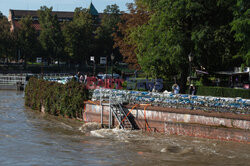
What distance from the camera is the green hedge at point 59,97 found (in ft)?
95.8

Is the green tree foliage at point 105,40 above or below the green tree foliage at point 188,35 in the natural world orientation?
above

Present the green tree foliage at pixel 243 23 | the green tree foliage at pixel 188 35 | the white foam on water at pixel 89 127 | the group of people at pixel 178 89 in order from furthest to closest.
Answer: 1. the green tree foliage at pixel 188 35
2. the group of people at pixel 178 89
3. the green tree foliage at pixel 243 23
4. the white foam on water at pixel 89 127

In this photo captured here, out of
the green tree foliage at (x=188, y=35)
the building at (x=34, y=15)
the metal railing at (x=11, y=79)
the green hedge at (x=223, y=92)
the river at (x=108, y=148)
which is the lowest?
the river at (x=108, y=148)

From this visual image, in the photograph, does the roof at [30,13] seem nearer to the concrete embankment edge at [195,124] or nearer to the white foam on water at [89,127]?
the white foam on water at [89,127]

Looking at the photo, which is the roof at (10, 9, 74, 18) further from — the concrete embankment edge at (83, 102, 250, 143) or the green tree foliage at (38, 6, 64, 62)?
the concrete embankment edge at (83, 102, 250, 143)

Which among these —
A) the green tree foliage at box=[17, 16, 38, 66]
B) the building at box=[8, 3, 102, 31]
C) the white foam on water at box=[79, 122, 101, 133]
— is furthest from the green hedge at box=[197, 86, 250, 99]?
the building at box=[8, 3, 102, 31]

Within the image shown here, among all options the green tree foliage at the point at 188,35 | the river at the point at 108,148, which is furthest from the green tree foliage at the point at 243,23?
the river at the point at 108,148

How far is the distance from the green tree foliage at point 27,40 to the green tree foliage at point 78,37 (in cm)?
661

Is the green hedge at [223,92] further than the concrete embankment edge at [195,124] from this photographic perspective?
Yes

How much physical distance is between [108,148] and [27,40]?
65.8 m

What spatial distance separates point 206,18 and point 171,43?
11.2 feet

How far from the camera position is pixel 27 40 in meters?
83.4

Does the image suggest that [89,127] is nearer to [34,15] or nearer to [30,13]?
[34,15]

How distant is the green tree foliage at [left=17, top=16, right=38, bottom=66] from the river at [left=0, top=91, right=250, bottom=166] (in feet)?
188
